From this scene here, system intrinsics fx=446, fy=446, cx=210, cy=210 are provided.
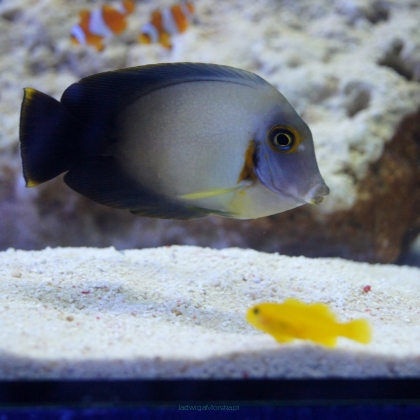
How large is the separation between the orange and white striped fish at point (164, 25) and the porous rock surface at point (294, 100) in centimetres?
20

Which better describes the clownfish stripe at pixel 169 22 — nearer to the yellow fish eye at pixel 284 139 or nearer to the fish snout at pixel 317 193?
the yellow fish eye at pixel 284 139

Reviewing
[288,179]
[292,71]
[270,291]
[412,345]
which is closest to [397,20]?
[292,71]

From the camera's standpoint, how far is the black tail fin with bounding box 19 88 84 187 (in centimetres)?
189

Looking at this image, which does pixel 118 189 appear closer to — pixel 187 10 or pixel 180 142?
pixel 180 142

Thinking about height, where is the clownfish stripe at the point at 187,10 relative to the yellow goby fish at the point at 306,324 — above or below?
above

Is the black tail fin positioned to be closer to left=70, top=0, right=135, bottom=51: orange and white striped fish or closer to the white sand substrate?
the white sand substrate

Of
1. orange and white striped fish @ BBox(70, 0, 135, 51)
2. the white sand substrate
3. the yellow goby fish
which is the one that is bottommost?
the white sand substrate

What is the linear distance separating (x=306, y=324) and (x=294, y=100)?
3.01 metres

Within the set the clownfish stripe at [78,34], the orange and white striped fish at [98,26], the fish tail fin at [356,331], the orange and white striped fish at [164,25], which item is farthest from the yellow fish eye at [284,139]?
the clownfish stripe at [78,34]

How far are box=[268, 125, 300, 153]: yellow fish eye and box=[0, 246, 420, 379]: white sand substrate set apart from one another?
774 millimetres

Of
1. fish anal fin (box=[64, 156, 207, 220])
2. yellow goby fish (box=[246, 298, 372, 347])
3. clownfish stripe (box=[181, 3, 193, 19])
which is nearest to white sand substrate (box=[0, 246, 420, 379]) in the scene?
yellow goby fish (box=[246, 298, 372, 347])

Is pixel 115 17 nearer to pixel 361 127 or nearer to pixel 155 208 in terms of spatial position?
pixel 361 127

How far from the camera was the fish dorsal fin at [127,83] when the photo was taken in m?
1.93

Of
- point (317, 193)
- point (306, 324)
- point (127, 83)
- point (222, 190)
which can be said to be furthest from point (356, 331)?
point (127, 83)
